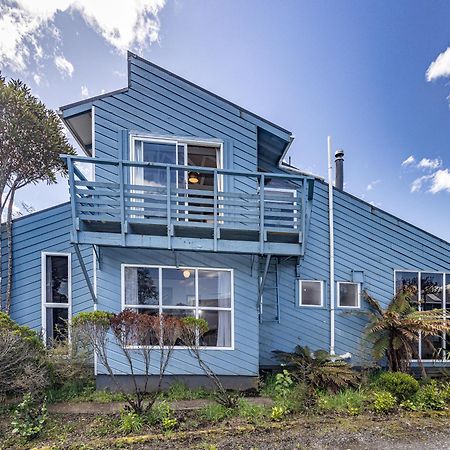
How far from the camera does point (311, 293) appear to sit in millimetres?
7586

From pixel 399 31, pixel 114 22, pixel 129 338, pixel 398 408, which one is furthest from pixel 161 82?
pixel 399 31

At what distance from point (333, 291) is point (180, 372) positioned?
4.41 m

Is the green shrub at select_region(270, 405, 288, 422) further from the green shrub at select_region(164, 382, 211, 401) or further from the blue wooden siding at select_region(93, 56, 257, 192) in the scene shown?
the blue wooden siding at select_region(93, 56, 257, 192)

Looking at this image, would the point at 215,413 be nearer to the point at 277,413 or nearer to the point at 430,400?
the point at 277,413

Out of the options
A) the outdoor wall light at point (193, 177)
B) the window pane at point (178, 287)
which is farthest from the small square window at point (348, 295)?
the outdoor wall light at point (193, 177)

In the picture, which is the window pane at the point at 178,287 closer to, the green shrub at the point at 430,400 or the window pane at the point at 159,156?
the window pane at the point at 159,156

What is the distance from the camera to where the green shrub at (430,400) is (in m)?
5.22

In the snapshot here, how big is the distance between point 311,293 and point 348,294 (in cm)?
105

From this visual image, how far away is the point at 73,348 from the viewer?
18.7 ft

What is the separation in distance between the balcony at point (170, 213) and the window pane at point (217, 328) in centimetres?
159

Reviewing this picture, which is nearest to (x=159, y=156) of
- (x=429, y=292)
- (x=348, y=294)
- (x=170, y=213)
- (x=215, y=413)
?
(x=170, y=213)

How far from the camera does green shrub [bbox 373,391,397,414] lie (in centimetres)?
508

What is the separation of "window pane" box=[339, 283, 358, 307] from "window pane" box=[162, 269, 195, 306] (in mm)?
4160

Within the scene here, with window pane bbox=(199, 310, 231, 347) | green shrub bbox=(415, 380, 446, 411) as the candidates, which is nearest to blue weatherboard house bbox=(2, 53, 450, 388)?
window pane bbox=(199, 310, 231, 347)
